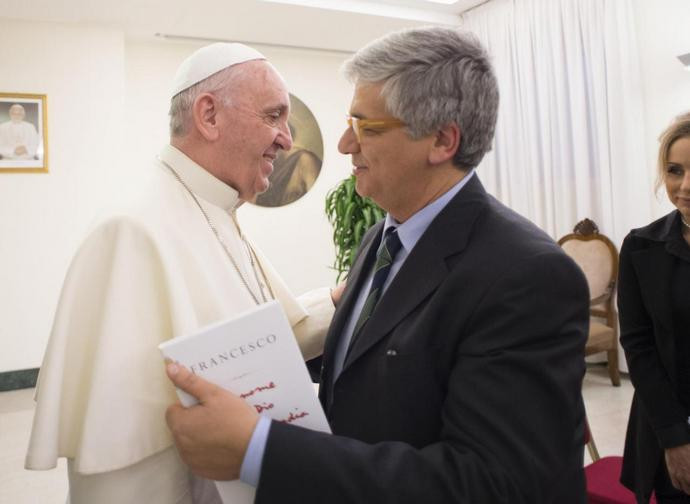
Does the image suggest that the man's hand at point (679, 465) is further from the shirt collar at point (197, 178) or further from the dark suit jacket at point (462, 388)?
the shirt collar at point (197, 178)

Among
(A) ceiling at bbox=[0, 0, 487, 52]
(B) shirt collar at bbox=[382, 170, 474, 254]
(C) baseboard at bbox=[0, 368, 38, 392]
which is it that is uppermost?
(A) ceiling at bbox=[0, 0, 487, 52]

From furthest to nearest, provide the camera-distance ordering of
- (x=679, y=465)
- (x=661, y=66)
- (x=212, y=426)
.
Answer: (x=661, y=66) → (x=679, y=465) → (x=212, y=426)

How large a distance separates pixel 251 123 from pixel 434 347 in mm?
718

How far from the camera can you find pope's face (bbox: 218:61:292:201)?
1392 mm

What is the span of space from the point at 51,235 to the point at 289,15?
9.65ft

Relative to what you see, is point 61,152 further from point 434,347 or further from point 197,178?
point 434,347

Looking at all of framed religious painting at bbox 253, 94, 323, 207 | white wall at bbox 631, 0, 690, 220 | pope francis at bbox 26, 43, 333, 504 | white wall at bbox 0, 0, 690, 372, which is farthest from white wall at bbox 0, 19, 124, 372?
white wall at bbox 631, 0, 690, 220

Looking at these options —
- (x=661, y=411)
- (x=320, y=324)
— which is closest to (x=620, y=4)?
(x=661, y=411)

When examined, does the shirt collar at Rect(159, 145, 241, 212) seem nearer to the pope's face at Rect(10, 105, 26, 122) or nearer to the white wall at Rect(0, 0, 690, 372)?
the white wall at Rect(0, 0, 690, 372)

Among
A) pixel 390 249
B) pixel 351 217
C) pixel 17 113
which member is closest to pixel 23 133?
pixel 17 113

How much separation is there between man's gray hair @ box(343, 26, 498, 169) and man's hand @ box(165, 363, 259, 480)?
61cm

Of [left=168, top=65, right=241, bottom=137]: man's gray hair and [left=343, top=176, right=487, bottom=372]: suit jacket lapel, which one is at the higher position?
[left=168, top=65, right=241, bottom=137]: man's gray hair

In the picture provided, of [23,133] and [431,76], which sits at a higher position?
[23,133]

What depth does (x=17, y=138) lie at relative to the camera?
16.9ft
